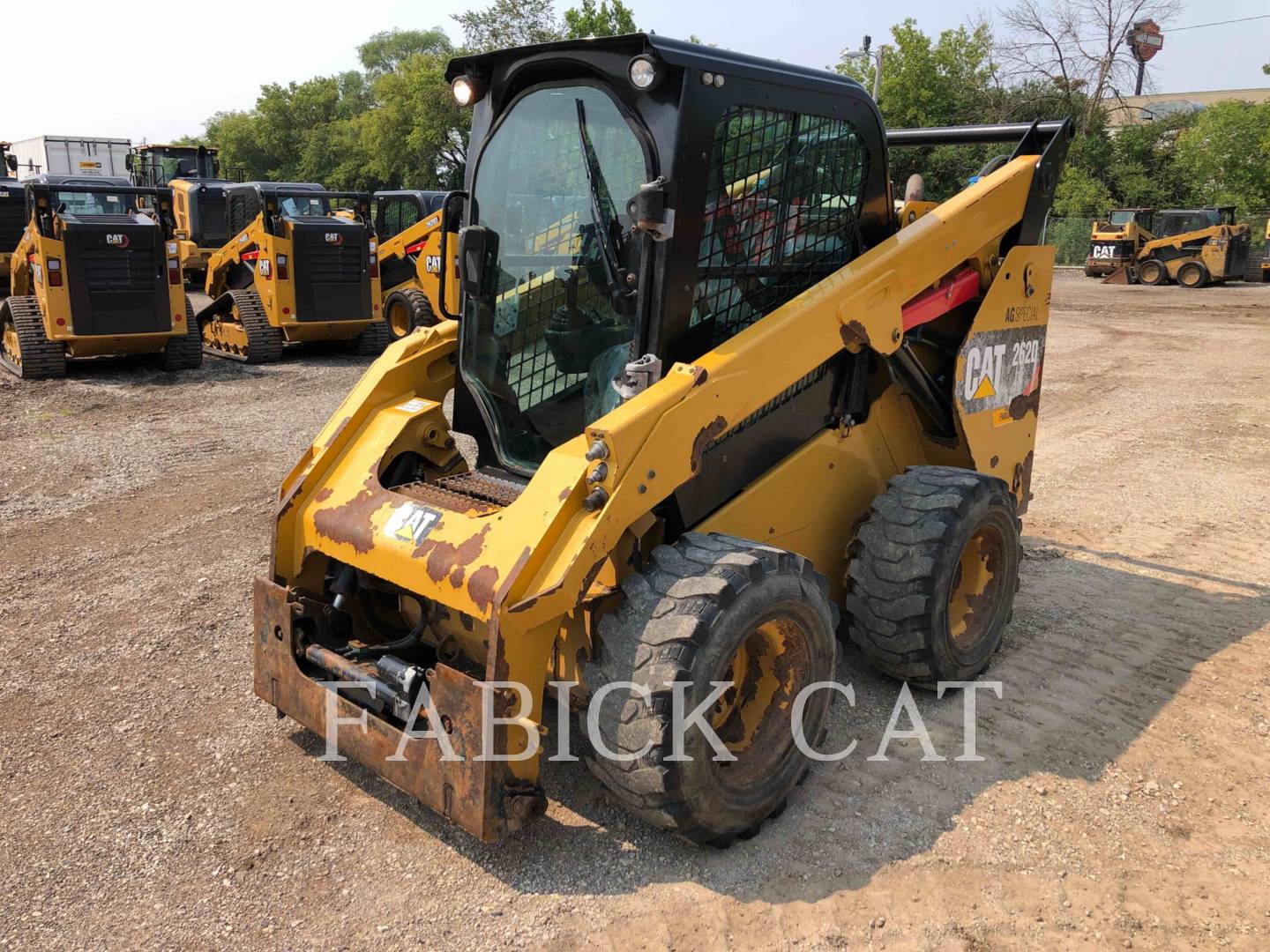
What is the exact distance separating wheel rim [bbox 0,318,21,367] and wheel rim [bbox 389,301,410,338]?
4.45m

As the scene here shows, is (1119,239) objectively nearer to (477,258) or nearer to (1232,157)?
(1232,157)

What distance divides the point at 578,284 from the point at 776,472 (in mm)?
1022

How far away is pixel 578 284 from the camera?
3.57 m

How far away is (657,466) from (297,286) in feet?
35.1

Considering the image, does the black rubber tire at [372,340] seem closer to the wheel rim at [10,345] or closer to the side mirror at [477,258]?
the wheel rim at [10,345]

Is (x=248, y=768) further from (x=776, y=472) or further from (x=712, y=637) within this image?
(x=776, y=472)

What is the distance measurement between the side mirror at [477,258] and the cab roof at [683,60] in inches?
22.1

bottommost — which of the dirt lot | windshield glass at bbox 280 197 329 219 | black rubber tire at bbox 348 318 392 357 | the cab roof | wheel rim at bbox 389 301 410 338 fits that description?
the dirt lot

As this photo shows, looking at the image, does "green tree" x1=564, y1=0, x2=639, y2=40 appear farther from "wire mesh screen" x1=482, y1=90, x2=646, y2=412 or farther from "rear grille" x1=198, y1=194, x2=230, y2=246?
"wire mesh screen" x1=482, y1=90, x2=646, y2=412

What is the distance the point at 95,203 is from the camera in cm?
1355

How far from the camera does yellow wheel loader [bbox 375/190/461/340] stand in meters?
13.4

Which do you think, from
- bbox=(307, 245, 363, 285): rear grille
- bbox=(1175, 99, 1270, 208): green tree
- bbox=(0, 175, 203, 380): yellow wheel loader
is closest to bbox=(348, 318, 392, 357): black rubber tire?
bbox=(307, 245, 363, 285): rear grille

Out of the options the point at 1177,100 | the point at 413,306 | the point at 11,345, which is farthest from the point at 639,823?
the point at 1177,100

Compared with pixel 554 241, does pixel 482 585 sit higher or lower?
lower
